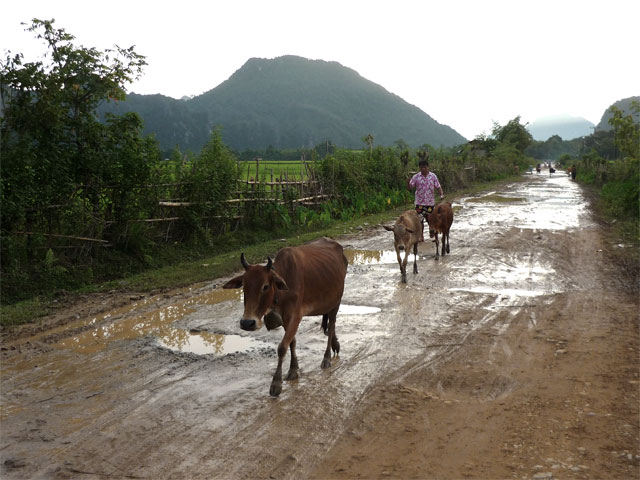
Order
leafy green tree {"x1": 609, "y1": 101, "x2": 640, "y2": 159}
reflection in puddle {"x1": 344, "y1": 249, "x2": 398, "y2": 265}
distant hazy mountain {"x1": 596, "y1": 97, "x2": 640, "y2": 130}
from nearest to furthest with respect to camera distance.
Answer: reflection in puddle {"x1": 344, "y1": 249, "x2": 398, "y2": 265}, leafy green tree {"x1": 609, "y1": 101, "x2": 640, "y2": 159}, distant hazy mountain {"x1": 596, "y1": 97, "x2": 640, "y2": 130}

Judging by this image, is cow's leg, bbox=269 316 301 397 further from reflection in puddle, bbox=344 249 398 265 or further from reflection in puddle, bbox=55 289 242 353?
reflection in puddle, bbox=344 249 398 265

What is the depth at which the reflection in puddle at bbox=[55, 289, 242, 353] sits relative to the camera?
6.16 metres

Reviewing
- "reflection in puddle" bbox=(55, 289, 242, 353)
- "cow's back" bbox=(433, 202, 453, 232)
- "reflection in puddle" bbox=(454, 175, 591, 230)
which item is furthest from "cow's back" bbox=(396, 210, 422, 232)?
"reflection in puddle" bbox=(454, 175, 591, 230)

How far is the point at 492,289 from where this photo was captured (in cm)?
841

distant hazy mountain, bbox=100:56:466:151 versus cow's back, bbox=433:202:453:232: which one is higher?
distant hazy mountain, bbox=100:56:466:151

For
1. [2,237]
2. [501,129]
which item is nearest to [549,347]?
[2,237]

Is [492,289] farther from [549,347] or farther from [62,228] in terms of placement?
[62,228]

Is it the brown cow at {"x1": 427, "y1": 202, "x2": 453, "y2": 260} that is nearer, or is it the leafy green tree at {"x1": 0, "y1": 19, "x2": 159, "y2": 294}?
the leafy green tree at {"x1": 0, "y1": 19, "x2": 159, "y2": 294}

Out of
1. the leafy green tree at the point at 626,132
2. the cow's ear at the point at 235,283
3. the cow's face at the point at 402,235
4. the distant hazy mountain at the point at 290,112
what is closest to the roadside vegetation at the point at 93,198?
the cow's face at the point at 402,235

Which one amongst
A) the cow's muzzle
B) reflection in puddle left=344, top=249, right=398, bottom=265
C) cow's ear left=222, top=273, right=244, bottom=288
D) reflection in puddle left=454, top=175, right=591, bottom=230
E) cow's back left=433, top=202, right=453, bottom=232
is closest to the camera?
the cow's muzzle

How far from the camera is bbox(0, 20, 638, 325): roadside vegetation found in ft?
28.1

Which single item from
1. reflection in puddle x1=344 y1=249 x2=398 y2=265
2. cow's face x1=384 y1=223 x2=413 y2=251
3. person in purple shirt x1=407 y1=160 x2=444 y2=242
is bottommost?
reflection in puddle x1=344 y1=249 x2=398 y2=265

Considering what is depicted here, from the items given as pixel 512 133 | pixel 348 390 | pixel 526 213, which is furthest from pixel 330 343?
pixel 512 133

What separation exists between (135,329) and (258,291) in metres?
3.18
